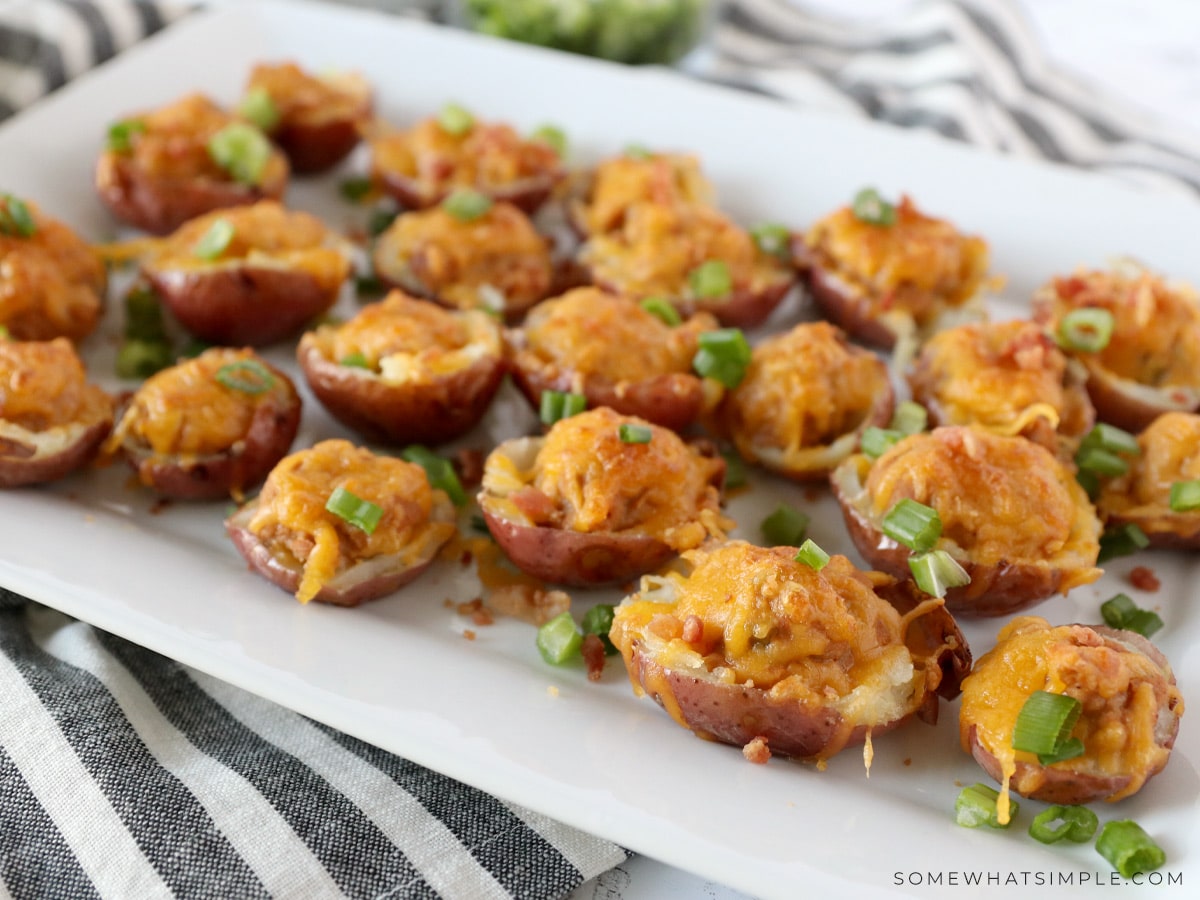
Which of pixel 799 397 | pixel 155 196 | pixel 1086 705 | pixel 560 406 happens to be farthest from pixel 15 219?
pixel 1086 705

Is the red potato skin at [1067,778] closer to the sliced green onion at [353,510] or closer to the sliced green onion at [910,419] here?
the sliced green onion at [910,419]

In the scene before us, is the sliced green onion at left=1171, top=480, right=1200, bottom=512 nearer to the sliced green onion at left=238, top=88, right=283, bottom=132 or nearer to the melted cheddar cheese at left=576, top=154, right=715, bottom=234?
the melted cheddar cheese at left=576, top=154, right=715, bottom=234

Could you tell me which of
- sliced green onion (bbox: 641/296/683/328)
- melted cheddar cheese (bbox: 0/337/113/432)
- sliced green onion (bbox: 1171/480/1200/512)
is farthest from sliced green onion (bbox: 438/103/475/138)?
sliced green onion (bbox: 1171/480/1200/512)

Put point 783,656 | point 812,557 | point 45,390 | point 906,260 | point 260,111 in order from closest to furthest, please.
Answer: point 783,656 → point 812,557 → point 45,390 → point 906,260 → point 260,111

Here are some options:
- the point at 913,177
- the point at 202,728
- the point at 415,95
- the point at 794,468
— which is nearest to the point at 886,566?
the point at 794,468

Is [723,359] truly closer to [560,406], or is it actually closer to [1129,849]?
[560,406]

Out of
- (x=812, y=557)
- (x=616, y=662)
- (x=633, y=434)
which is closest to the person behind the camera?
(x=812, y=557)
